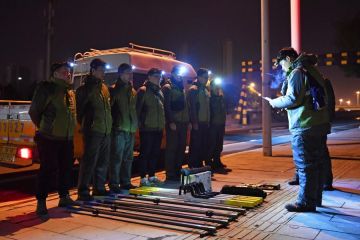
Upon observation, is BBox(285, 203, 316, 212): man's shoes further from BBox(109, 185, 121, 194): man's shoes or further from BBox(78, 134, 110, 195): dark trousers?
BBox(78, 134, 110, 195): dark trousers

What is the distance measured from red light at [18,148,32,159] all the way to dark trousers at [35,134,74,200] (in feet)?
6.96

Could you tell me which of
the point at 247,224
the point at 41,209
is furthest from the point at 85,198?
the point at 247,224

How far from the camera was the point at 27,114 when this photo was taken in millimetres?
7770

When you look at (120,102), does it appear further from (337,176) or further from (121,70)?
(337,176)

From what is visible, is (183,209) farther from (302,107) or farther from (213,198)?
(302,107)

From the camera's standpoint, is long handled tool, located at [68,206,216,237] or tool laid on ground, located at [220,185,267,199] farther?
tool laid on ground, located at [220,185,267,199]

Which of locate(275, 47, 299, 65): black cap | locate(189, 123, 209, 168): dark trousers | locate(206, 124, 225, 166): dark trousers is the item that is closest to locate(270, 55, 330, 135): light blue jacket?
locate(275, 47, 299, 65): black cap

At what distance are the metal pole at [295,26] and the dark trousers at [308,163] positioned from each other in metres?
5.34

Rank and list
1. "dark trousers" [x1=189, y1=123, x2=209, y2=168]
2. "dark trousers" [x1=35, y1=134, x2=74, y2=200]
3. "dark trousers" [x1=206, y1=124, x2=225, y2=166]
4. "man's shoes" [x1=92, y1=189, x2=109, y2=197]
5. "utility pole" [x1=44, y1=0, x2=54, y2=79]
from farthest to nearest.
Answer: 1. "utility pole" [x1=44, y1=0, x2=54, y2=79]
2. "dark trousers" [x1=206, y1=124, x2=225, y2=166]
3. "dark trousers" [x1=189, y1=123, x2=209, y2=168]
4. "man's shoes" [x1=92, y1=189, x2=109, y2=197]
5. "dark trousers" [x1=35, y1=134, x2=74, y2=200]

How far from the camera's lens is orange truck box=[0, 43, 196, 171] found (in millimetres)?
7488

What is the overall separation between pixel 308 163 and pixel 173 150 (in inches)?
123

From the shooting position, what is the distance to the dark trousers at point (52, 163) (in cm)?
530

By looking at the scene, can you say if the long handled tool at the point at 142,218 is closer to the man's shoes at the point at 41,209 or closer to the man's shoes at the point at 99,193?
the man's shoes at the point at 41,209

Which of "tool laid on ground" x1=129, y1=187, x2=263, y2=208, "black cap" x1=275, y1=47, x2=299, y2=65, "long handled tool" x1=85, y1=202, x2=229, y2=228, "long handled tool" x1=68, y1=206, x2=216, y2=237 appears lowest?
"long handled tool" x1=68, y1=206, x2=216, y2=237
